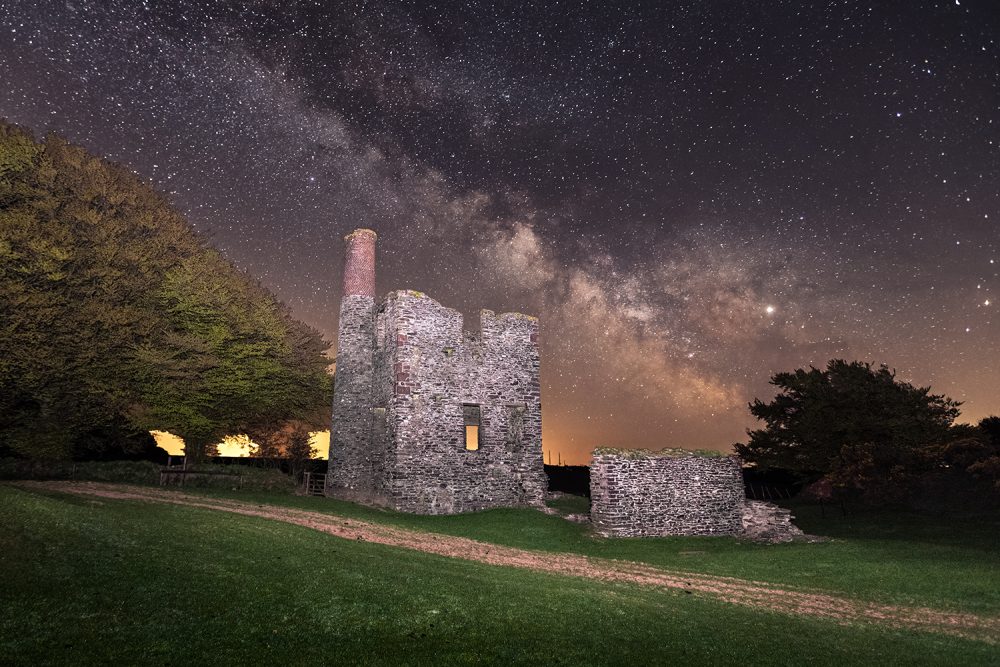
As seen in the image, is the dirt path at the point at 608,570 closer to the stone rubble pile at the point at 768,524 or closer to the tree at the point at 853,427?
the stone rubble pile at the point at 768,524

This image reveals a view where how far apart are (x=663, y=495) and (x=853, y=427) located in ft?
60.3

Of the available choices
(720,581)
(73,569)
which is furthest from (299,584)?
(720,581)

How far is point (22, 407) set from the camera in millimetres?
23625

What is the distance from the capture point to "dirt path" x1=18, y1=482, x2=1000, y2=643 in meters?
11.4

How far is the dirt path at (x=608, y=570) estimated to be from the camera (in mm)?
11391

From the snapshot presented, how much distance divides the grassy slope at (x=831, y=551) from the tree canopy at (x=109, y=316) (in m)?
6.46

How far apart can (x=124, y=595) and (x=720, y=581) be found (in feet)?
43.2

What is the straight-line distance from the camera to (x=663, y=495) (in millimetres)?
22094

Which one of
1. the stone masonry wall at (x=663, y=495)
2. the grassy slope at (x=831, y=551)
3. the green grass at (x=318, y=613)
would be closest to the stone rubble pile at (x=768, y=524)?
the stone masonry wall at (x=663, y=495)

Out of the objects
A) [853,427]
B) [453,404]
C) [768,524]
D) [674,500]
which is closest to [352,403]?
[453,404]

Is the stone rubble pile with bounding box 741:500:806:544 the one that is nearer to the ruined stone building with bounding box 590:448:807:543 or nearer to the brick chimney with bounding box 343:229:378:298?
the ruined stone building with bounding box 590:448:807:543

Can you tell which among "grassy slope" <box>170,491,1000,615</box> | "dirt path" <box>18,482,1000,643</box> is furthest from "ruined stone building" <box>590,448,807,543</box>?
"dirt path" <box>18,482,1000,643</box>

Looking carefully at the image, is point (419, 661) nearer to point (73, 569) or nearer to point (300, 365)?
point (73, 569)

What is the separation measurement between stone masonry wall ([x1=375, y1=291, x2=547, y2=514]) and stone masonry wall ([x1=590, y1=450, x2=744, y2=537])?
624 cm
